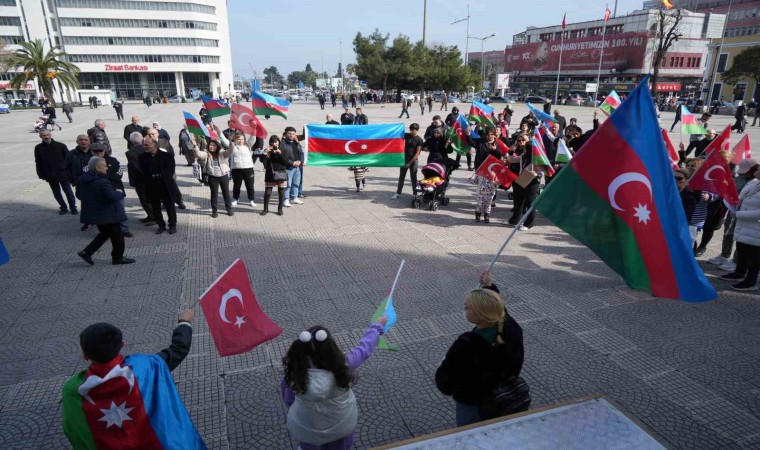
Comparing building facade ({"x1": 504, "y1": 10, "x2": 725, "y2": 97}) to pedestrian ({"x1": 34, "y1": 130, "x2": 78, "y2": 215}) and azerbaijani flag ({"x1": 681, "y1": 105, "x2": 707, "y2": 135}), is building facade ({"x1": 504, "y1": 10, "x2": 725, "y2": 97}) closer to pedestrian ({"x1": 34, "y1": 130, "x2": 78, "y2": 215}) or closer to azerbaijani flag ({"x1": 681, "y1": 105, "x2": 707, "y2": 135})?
azerbaijani flag ({"x1": 681, "y1": 105, "x2": 707, "y2": 135})

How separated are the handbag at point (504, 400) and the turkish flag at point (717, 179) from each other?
513cm

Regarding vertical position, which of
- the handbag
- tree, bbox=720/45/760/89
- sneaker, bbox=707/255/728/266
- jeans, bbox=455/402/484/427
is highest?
tree, bbox=720/45/760/89

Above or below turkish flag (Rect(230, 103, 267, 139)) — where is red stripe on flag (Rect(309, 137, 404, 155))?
below

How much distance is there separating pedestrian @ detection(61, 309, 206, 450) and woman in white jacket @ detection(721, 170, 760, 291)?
21.5ft

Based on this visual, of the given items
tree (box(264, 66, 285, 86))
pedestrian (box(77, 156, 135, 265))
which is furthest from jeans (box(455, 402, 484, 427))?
tree (box(264, 66, 285, 86))

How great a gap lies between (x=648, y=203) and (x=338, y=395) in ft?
8.19

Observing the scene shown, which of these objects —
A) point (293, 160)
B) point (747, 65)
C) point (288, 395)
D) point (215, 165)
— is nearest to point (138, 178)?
point (215, 165)

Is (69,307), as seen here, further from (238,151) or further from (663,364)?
(663,364)

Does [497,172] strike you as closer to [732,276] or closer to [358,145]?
[358,145]

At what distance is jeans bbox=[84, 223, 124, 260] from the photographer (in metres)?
6.91

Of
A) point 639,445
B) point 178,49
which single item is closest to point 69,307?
point 639,445

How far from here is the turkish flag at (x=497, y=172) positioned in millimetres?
8703

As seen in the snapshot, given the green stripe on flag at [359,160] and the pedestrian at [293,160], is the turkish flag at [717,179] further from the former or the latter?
the pedestrian at [293,160]

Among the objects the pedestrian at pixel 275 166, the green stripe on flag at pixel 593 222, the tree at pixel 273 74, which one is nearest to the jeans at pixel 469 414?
the green stripe on flag at pixel 593 222
